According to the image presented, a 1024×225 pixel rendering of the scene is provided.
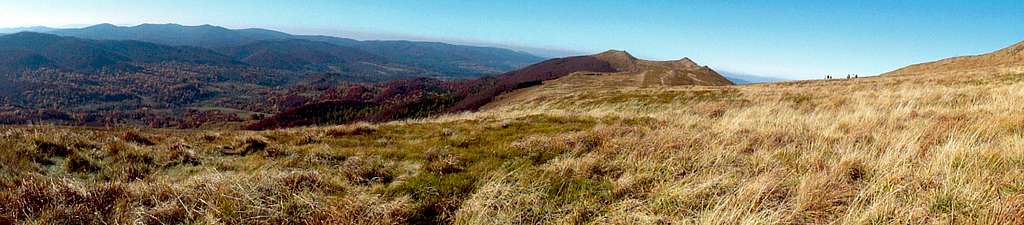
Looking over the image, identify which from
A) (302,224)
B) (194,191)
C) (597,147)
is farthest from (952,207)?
(194,191)

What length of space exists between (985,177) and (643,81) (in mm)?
107179

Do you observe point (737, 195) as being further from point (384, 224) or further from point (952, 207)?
point (384, 224)

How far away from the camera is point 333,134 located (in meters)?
13.4

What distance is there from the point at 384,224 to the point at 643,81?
4294 inches

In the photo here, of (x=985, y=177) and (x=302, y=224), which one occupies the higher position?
(x=985, y=177)

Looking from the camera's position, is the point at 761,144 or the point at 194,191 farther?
the point at 761,144

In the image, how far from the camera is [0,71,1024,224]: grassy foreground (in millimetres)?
5027

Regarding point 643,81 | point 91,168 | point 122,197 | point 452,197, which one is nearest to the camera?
point 122,197

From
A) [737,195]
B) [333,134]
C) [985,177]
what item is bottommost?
[333,134]

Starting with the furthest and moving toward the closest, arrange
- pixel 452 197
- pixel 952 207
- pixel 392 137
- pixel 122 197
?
pixel 392 137
pixel 452 197
pixel 122 197
pixel 952 207

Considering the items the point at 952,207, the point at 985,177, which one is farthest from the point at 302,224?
the point at 985,177

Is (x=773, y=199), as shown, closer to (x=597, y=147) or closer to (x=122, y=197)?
(x=597, y=147)

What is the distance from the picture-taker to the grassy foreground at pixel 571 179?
198 inches

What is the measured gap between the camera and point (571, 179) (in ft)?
22.4
